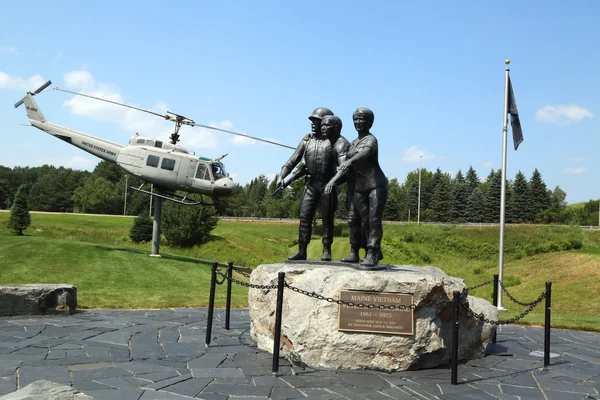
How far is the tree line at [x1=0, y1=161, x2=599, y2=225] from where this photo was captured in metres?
55.1

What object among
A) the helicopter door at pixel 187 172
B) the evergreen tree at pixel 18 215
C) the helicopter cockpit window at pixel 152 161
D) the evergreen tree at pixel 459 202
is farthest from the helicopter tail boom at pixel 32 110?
the evergreen tree at pixel 459 202

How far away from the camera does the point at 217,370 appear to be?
235 inches

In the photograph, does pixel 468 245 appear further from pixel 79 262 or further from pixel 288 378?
pixel 288 378

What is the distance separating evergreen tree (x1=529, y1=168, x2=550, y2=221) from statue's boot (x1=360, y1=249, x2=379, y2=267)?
53.9 meters

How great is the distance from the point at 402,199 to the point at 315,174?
67116 millimetres

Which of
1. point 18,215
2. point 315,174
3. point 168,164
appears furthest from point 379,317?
point 18,215

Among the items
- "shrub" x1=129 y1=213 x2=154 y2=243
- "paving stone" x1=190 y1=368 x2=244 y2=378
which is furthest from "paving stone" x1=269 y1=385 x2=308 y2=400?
"shrub" x1=129 y1=213 x2=154 y2=243

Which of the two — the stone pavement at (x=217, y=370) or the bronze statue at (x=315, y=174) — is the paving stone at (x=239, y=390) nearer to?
the stone pavement at (x=217, y=370)

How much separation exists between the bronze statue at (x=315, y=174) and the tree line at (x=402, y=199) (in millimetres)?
33942

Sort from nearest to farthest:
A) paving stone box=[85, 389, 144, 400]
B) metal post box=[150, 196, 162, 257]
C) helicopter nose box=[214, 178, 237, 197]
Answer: paving stone box=[85, 389, 144, 400] < helicopter nose box=[214, 178, 237, 197] < metal post box=[150, 196, 162, 257]

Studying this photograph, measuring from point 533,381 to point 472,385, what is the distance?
0.88 meters

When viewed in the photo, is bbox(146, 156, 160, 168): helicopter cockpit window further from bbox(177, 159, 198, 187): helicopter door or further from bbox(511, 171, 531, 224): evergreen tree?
bbox(511, 171, 531, 224): evergreen tree

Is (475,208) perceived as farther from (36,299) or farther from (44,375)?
(44,375)

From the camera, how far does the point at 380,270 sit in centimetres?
690
